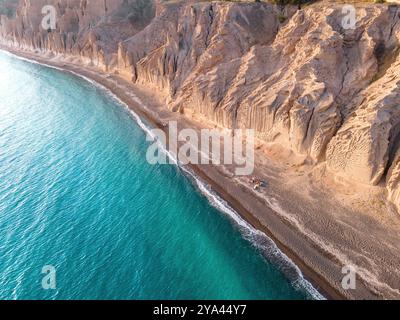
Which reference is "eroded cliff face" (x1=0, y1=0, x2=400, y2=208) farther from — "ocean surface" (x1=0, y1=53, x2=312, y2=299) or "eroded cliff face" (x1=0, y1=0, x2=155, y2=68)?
"eroded cliff face" (x1=0, y1=0, x2=155, y2=68)

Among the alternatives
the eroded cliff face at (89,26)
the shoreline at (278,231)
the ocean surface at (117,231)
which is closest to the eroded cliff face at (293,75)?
the shoreline at (278,231)

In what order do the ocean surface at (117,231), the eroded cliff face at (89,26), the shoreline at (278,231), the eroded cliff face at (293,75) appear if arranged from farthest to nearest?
the eroded cliff face at (89,26) < the eroded cliff face at (293,75) < the ocean surface at (117,231) < the shoreline at (278,231)

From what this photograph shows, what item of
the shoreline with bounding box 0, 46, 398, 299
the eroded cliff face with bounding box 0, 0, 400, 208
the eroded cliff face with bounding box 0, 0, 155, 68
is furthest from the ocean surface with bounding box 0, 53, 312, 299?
the eroded cliff face with bounding box 0, 0, 155, 68

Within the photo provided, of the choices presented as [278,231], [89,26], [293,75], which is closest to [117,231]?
[278,231]

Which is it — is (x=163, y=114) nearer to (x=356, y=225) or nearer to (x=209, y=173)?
(x=209, y=173)

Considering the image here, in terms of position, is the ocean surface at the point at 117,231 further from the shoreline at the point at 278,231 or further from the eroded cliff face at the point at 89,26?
the eroded cliff face at the point at 89,26

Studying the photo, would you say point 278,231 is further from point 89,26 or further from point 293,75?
point 89,26

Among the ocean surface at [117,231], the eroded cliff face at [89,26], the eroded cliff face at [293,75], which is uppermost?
the eroded cliff face at [89,26]
